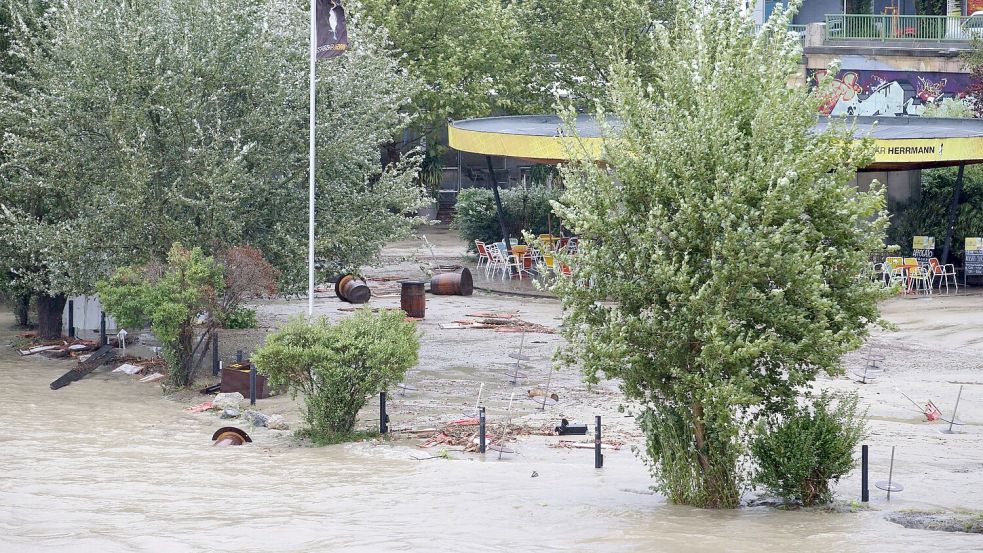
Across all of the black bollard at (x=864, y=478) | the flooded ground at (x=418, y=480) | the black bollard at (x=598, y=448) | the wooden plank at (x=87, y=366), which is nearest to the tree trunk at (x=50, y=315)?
the wooden plank at (x=87, y=366)

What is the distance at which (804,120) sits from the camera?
11344 mm

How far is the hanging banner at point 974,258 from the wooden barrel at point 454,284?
37.7ft

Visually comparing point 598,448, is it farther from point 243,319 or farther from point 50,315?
point 50,315

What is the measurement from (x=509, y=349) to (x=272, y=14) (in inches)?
278

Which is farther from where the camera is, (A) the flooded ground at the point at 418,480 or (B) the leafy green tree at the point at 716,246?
(B) the leafy green tree at the point at 716,246

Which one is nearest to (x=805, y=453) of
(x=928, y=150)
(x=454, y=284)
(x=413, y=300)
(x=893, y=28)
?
(x=413, y=300)

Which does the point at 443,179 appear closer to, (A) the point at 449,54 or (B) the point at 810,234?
(A) the point at 449,54

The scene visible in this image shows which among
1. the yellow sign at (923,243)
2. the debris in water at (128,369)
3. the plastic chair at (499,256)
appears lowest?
the debris in water at (128,369)

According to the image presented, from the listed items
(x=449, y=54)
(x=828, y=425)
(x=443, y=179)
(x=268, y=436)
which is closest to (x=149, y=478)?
(x=268, y=436)

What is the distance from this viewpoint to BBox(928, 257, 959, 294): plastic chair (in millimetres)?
26703

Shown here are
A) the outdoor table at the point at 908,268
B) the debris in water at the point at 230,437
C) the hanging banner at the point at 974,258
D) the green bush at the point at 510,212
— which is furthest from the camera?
the green bush at the point at 510,212

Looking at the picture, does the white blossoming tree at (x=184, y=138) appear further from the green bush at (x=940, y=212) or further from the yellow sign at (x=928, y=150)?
the green bush at (x=940, y=212)

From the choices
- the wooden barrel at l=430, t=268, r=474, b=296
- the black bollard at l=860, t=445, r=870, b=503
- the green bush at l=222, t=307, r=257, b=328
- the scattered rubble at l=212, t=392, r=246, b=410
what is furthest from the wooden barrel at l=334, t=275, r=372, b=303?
the black bollard at l=860, t=445, r=870, b=503

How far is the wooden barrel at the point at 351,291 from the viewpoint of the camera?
27.0 metres
